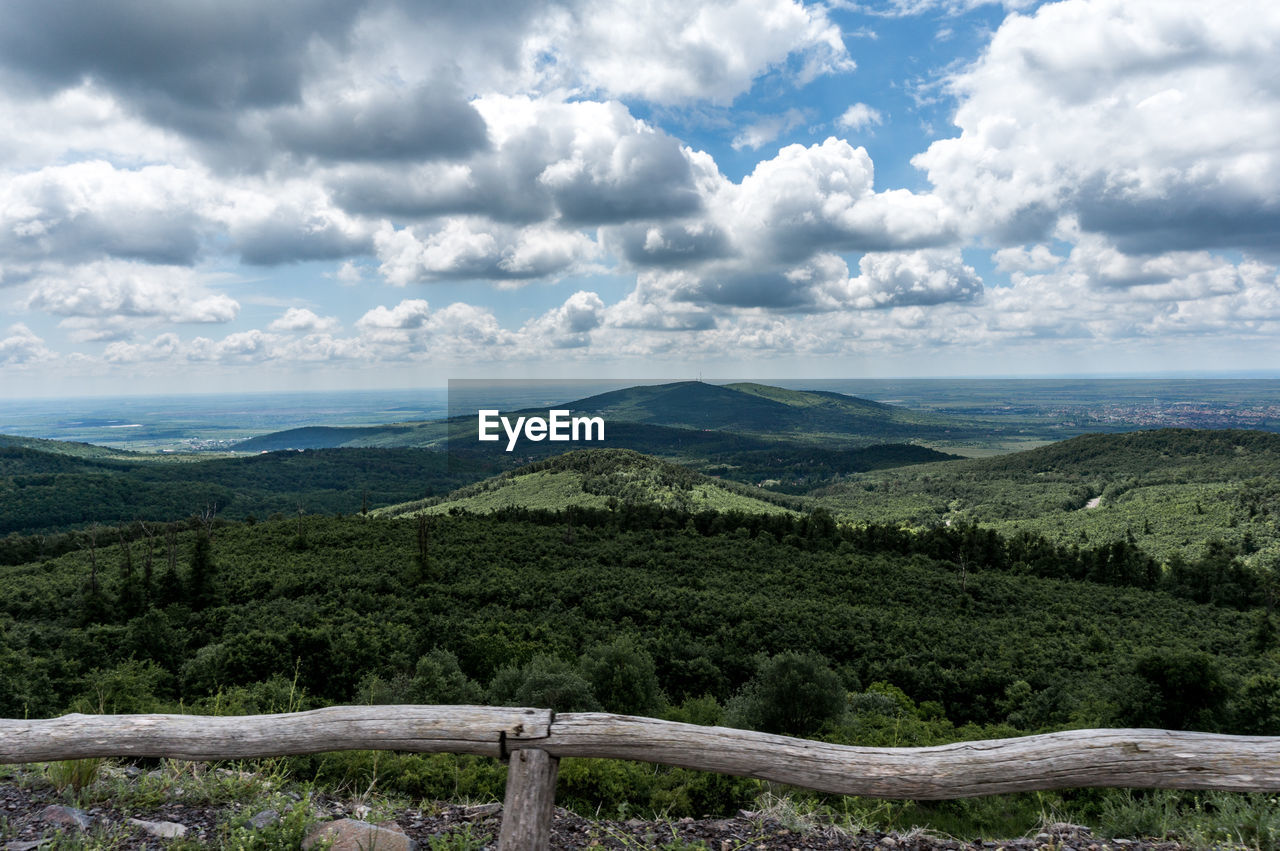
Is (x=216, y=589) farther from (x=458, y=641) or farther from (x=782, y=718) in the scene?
(x=782, y=718)

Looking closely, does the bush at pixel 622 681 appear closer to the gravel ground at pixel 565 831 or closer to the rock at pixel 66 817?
the gravel ground at pixel 565 831

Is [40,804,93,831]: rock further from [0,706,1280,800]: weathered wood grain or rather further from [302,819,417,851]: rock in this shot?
[302,819,417,851]: rock

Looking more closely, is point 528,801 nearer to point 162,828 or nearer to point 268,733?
point 268,733

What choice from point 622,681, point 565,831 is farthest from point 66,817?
point 622,681

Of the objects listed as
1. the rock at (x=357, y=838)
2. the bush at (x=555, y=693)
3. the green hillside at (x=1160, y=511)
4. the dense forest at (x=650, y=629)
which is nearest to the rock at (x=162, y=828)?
the rock at (x=357, y=838)

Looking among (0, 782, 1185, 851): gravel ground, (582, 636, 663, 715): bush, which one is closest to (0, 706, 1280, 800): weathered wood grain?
(0, 782, 1185, 851): gravel ground

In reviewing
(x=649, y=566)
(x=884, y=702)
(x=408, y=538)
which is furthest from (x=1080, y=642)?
(x=408, y=538)
